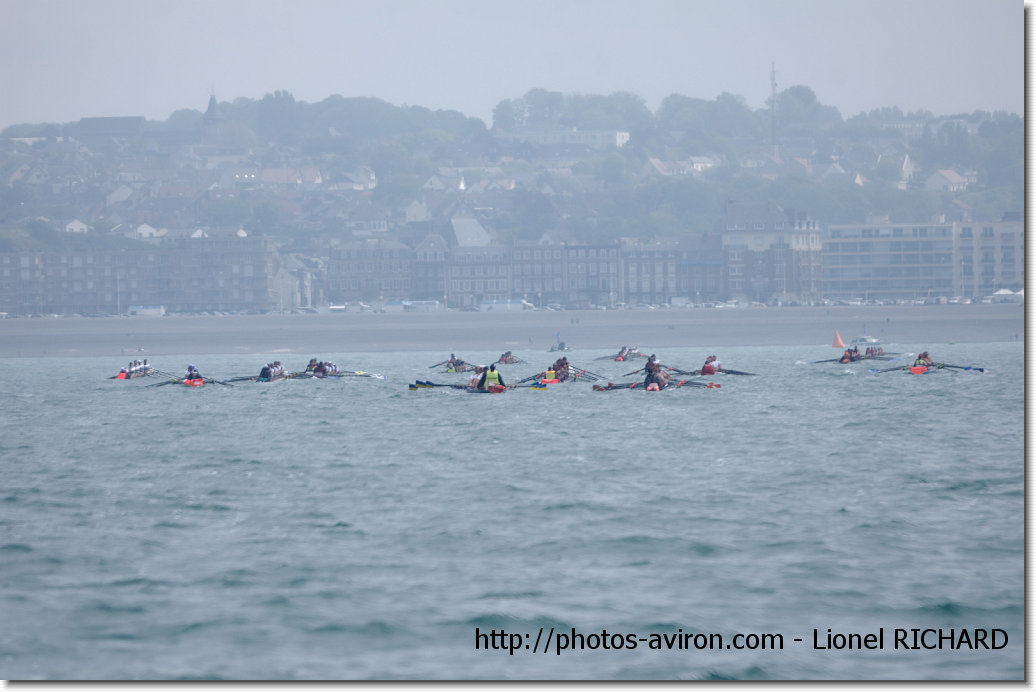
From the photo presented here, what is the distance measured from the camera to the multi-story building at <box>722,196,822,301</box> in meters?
135

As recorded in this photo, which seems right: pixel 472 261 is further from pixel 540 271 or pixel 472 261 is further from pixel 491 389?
pixel 491 389

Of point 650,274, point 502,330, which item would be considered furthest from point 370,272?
point 502,330

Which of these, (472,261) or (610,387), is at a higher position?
(472,261)

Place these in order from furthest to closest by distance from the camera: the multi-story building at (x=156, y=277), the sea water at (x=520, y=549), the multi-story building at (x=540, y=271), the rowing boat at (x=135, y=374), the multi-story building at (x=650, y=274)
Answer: the multi-story building at (x=540, y=271) < the multi-story building at (x=650, y=274) < the multi-story building at (x=156, y=277) < the rowing boat at (x=135, y=374) < the sea water at (x=520, y=549)

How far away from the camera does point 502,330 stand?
105500 millimetres

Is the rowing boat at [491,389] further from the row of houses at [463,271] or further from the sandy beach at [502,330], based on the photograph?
the row of houses at [463,271]

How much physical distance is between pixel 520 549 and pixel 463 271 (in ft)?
419

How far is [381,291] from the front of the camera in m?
149

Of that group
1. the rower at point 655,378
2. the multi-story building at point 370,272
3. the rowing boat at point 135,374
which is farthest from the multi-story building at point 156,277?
the rower at point 655,378

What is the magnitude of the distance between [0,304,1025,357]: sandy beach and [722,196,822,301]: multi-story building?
25112mm

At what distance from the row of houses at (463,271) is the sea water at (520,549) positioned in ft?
300

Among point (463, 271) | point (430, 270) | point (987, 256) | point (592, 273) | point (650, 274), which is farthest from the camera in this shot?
point (430, 270)

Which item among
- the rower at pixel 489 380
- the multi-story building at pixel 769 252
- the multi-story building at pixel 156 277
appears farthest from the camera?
the multi-story building at pixel 769 252

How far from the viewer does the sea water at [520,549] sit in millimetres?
14594
